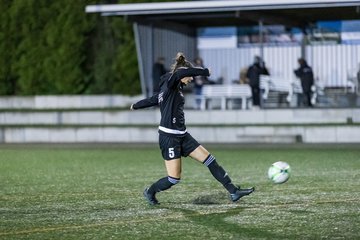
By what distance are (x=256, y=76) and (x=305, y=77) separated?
1.60 metres

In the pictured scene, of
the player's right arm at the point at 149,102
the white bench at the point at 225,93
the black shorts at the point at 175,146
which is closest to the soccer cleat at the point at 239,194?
the black shorts at the point at 175,146

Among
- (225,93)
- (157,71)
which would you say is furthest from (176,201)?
(225,93)

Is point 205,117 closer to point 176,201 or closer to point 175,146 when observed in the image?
point 176,201

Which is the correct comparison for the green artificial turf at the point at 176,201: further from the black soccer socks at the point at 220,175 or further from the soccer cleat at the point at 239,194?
the black soccer socks at the point at 220,175

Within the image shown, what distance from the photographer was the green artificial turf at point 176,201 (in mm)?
11125

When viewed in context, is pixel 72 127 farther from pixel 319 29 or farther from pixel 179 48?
pixel 319 29

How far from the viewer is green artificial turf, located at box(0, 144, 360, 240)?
11125 millimetres

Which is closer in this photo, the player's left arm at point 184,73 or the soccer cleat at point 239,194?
the player's left arm at point 184,73

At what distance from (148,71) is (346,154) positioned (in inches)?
454

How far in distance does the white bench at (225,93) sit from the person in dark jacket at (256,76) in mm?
748

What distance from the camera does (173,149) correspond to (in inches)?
523

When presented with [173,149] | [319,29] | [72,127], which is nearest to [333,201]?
[173,149]

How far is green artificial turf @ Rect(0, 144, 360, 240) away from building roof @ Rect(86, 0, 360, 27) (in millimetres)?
8399

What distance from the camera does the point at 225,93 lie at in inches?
1325
